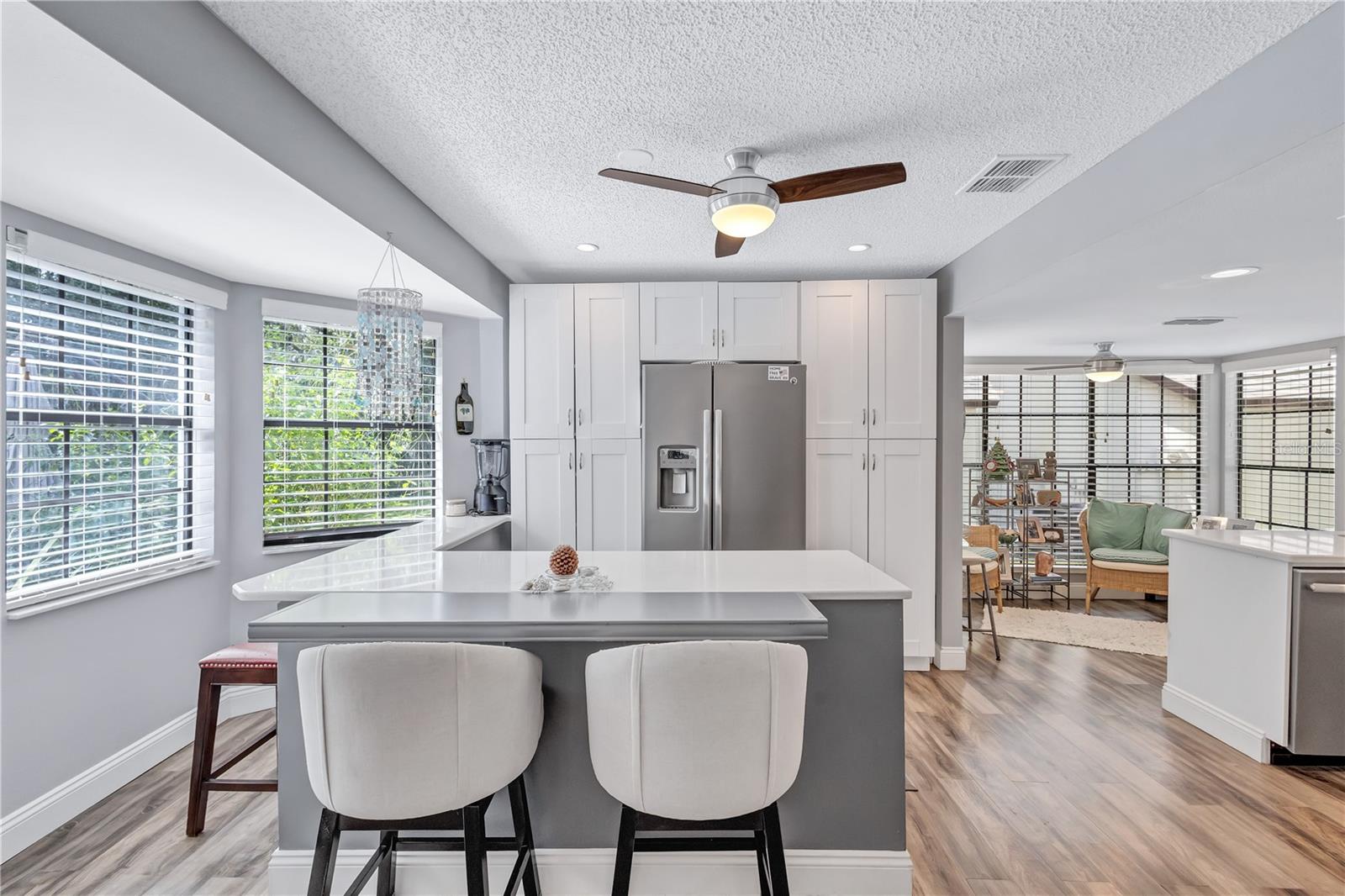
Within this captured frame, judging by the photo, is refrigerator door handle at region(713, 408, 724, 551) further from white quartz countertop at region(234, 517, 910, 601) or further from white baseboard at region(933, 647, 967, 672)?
white baseboard at region(933, 647, 967, 672)

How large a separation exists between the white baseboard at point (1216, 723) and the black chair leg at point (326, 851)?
11.6 feet

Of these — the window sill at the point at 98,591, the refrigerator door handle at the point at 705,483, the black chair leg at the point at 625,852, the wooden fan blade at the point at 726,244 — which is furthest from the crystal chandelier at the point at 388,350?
the refrigerator door handle at the point at 705,483

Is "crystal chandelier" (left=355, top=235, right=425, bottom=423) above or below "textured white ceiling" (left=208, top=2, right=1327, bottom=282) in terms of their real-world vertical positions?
below

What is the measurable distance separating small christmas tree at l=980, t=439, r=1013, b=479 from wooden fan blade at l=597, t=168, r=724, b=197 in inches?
183

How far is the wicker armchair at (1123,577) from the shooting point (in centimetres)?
520

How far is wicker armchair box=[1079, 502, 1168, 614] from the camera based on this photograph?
17.1 ft

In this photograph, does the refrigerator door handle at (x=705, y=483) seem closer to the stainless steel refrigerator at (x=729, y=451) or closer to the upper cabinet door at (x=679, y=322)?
the stainless steel refrigerator at (x=729, y=451)

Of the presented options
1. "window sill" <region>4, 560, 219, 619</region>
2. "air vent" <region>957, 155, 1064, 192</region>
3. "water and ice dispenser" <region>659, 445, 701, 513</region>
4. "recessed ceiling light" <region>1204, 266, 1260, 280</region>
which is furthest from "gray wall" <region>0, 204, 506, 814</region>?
"recessed ceiling light" <region>1204, 266, 1260, 280</region>

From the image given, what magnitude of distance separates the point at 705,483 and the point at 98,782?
280 centimetres

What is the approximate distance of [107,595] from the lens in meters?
2.44

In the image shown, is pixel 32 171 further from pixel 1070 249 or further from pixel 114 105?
pixel 1070 249

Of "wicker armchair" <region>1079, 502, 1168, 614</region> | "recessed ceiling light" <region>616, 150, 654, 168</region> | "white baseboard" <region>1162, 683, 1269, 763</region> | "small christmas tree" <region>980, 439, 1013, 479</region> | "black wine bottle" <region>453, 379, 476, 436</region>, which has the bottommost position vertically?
"white baseboard" <region>1162, 683, 1269, 763</region>

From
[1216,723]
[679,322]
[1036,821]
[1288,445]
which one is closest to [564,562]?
[1036,821]

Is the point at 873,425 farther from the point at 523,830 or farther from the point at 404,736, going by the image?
the point at 404,736
